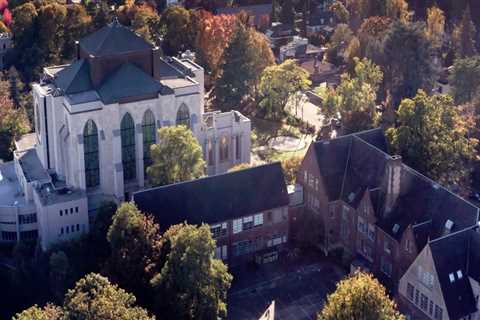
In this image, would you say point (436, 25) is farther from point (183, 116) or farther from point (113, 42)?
point (113, 42)

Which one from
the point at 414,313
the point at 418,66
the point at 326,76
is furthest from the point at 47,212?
the point at 326,76

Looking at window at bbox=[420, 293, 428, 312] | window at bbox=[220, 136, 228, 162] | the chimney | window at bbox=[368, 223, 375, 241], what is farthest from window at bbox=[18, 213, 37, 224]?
window at bbox=[420, 293, 428, 312]

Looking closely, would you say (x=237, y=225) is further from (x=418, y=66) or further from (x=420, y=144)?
(x=418, y=66)

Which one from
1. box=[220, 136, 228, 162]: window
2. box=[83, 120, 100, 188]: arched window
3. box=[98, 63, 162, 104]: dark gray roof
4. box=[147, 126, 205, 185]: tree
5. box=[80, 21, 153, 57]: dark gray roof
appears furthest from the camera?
box=[220, 136, 228, 162]: window

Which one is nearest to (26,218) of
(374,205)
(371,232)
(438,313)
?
(371,232)

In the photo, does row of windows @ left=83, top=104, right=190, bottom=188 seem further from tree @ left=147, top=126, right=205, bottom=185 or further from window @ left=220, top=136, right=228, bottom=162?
tree @ left=147, top=126, right=205, bottom=185

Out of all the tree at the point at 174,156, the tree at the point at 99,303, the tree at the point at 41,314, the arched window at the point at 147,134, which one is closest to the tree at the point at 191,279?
the tree at the point at 99,303

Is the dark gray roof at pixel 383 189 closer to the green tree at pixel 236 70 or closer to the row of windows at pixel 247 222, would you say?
the row of windows at pixel 247 222
